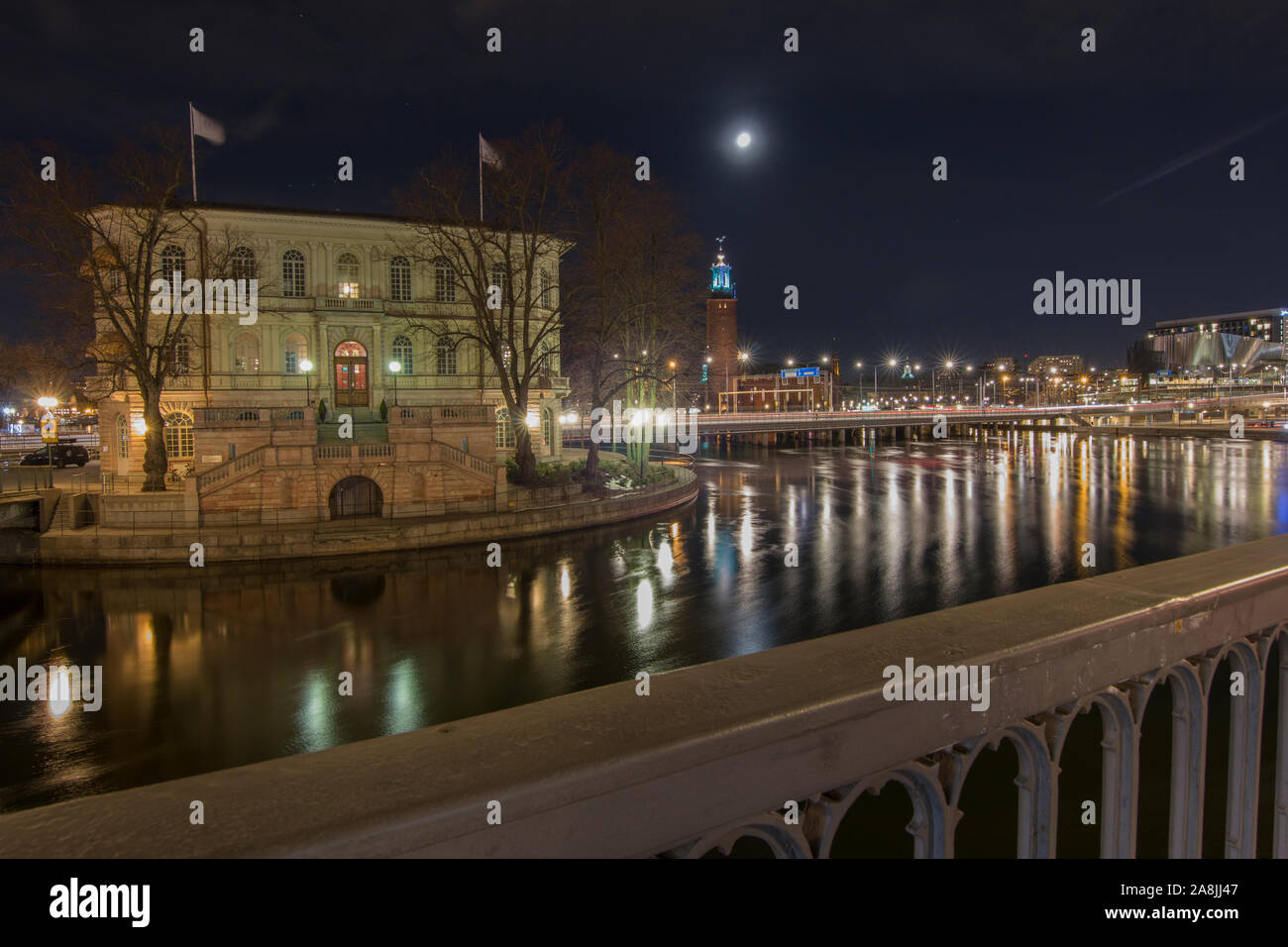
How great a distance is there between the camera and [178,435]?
126 ft

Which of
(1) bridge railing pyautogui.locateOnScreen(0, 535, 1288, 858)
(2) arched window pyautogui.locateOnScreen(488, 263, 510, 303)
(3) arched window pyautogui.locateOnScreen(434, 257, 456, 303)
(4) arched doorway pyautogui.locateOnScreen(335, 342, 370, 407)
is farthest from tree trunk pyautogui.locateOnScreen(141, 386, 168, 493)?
(1) bridge railing pyautogui.locateOnScreen(0, 535, 1288, 858)

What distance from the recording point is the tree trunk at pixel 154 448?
29156 millimetres

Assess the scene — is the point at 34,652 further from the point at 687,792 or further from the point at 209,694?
the point at 687,792

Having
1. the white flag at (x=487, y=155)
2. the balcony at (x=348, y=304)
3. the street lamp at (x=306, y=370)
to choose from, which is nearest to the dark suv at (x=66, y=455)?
the street lamp at (x=306, y=370)

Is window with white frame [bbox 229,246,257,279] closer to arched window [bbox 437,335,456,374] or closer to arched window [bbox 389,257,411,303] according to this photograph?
arched window [bbox 389,257,411,303]

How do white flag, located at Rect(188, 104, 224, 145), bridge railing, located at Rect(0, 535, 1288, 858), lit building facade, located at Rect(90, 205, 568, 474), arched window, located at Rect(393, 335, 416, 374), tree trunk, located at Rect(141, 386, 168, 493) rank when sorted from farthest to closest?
arched window, located at Rect(393, 335, 416, 374), lit building facade, located at Rect(90, 205, 568, 474), white flag, located at Rect(188, 104, 224, 145), tree trunk, located at Rect(141, 386, 168, 493), bridge railing, located at Rect(0, 535, 1288, 858)

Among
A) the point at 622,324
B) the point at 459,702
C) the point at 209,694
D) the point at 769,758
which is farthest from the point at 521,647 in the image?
the point at 622,324

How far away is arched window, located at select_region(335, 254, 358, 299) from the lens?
40688 millimetres

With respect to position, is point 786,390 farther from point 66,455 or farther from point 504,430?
point 66,455

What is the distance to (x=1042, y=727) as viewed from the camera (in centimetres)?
250

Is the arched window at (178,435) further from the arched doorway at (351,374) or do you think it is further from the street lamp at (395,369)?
the street lamp at (395,369)

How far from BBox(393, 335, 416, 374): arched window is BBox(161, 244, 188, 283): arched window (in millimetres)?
10205

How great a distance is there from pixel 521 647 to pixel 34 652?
406 inches

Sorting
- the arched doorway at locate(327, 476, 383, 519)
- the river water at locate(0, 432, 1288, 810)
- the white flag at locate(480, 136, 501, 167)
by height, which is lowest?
the river water at locate(0, 432, 1288, 810)
